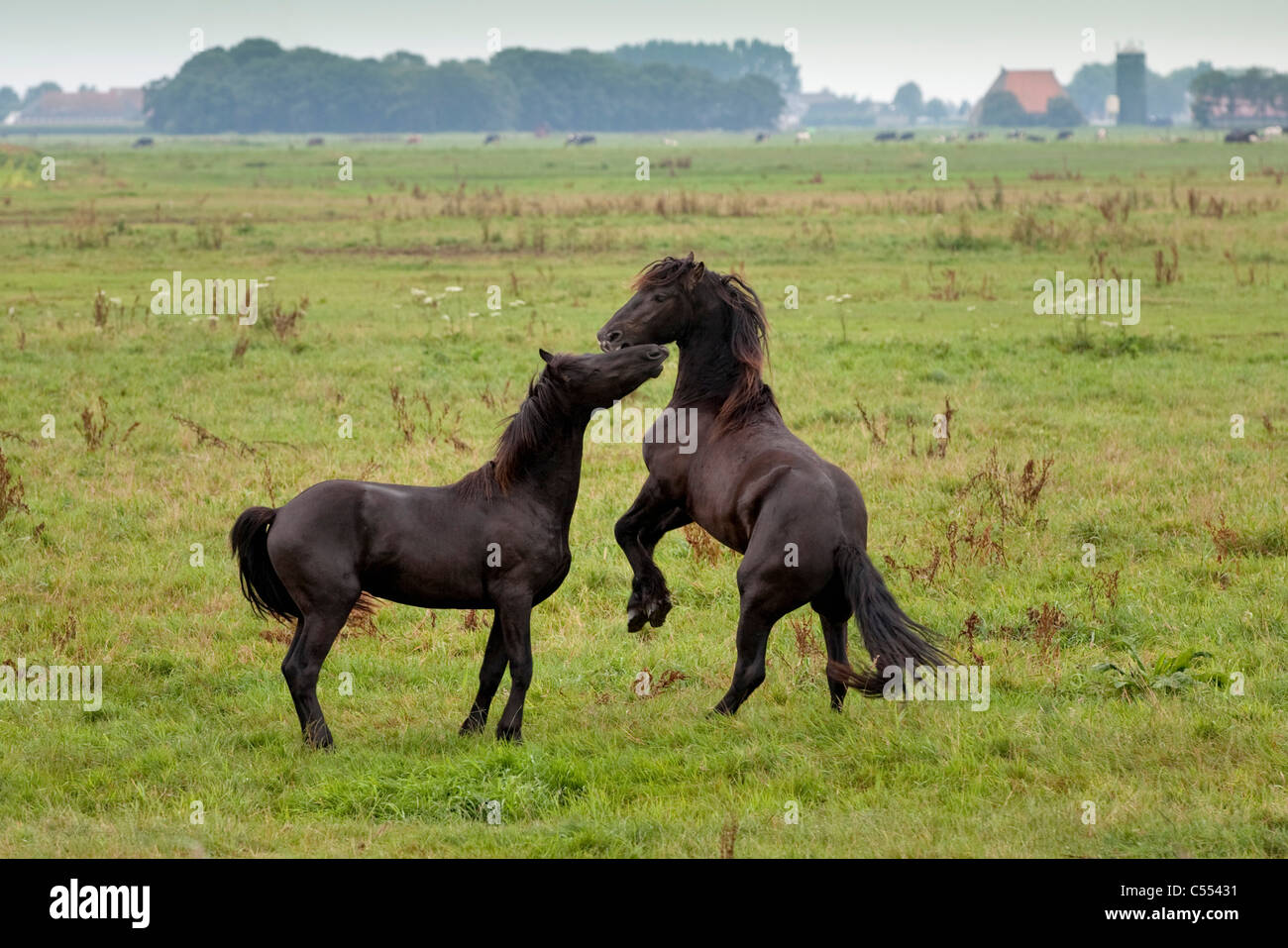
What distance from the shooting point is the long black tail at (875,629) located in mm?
6355

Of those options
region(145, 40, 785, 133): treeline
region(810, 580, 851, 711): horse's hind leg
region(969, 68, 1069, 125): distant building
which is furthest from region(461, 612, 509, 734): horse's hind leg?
region(969, 68, 1069, 125): distant building

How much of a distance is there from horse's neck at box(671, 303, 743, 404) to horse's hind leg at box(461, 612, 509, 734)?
6.25 feet

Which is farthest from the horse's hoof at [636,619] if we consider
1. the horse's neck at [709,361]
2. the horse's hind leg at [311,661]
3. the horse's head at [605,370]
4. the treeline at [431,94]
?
the treeline at [431,94]

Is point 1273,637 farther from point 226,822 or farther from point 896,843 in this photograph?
point 226,822

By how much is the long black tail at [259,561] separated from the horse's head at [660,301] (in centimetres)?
220

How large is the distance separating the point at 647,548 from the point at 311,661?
2.14 metres

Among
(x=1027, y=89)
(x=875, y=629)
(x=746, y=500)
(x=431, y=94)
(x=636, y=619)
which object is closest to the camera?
(x=875, y=629)

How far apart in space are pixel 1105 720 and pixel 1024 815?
49.7 inches

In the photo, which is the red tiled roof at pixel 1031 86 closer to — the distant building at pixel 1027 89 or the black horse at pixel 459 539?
the distant building at pixel 1027 89

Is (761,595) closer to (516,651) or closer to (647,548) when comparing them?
(516,651)

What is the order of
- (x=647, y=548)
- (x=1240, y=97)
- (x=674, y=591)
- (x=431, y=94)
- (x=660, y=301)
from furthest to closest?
(x=431, y=94)
(x=1240, y=97)
(x=674, y=591)
(x=647, y=548)
(x=660, y=301)

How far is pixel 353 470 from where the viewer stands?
464 inches

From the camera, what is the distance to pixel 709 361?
7730mm

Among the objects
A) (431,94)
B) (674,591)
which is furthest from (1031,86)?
(674,591)
